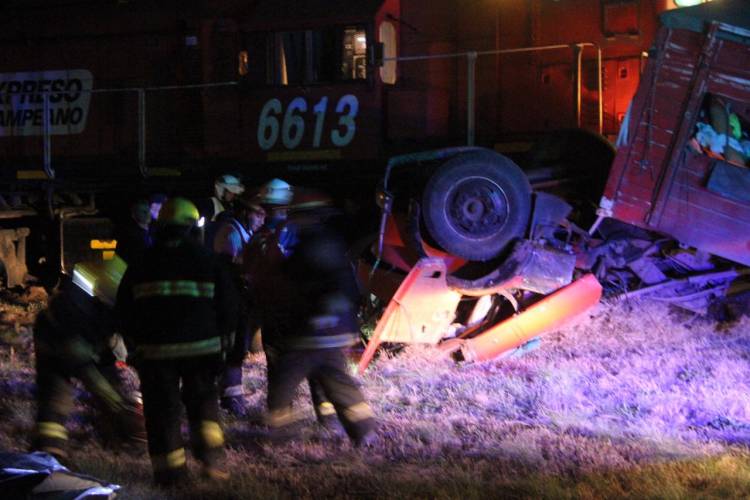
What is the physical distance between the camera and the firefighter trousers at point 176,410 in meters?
4.32

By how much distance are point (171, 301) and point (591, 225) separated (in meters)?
4.47

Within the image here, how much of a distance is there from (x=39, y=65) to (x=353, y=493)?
31.0 feet

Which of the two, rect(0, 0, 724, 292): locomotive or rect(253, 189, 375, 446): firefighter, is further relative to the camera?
rect(0, 0, 724, 292): locomotive

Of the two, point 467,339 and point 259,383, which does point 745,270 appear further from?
point 259,383

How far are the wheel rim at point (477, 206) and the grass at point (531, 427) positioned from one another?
1235 mm

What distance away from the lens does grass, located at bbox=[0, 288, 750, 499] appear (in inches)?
177

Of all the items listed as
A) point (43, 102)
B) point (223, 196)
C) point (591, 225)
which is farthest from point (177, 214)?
point (43, 102)

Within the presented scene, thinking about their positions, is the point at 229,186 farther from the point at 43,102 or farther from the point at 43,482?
the point at 43,482

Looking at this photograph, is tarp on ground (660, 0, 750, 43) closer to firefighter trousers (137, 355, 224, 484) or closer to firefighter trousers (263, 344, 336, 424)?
firefighter trousers (263, 344, 336, 424)

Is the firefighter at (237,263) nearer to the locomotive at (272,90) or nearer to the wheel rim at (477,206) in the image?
the wheel rim at (477,206)

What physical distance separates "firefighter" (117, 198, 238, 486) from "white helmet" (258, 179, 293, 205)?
0.81 metres

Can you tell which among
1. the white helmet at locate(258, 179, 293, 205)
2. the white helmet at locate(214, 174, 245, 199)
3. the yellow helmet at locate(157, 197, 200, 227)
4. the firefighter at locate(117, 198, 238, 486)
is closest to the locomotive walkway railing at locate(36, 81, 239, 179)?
the white helmet at locate(214, 174, 245, 199)

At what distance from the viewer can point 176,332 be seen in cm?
425

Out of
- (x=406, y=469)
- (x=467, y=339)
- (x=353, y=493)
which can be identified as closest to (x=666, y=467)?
(x=406, y=469)
